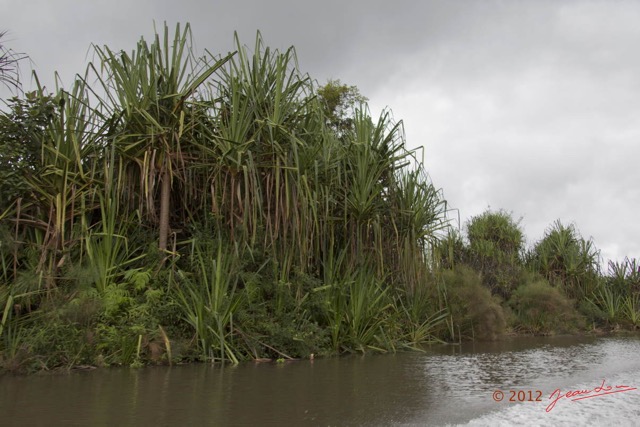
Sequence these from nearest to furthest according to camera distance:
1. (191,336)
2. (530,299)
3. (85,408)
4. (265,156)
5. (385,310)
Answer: (85,408)
(191,336)
(265,156)
(385,310)
(530,299)

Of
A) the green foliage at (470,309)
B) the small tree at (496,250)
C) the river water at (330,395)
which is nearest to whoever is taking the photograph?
Answer: the river water at (330,395)

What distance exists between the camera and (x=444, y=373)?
503 centimetres

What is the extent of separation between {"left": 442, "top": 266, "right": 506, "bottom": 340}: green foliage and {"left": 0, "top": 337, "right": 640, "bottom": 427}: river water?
3.67m

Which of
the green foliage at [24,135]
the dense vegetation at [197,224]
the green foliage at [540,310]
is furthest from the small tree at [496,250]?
the green foliage at [24,135]

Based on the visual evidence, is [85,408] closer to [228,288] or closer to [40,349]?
[40,349]

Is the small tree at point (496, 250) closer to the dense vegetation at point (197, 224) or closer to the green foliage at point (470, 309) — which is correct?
the green foliage at point (470, 309)

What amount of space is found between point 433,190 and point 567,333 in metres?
7.56

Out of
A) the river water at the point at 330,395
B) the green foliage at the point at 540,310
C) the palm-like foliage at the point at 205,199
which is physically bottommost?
the river water at the point at 330,395

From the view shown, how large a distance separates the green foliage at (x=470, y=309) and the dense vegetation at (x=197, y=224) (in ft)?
3.94

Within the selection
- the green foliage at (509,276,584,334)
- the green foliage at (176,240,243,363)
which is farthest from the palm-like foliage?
the green foliage at (509,276,584,334)

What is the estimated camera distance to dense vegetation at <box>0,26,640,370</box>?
18.7ft

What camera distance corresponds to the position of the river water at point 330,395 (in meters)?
3.01

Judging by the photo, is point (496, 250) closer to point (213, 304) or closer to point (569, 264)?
point (569, 264)

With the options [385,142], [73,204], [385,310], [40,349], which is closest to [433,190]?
[385,142]
